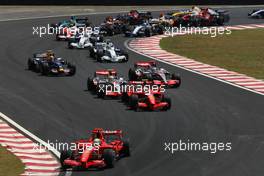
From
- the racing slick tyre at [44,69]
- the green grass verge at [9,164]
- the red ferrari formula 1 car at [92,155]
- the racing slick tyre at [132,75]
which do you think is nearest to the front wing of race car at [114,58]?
the racing slick tyre at [44,69]

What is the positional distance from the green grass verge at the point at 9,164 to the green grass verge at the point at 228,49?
70.6 ft

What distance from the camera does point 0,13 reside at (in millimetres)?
82125

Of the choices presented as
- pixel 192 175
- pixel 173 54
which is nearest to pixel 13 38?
pixel 173 54

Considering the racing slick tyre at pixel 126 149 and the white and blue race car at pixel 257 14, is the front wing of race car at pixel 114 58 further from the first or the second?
the white and blue race car at pixel 257 14

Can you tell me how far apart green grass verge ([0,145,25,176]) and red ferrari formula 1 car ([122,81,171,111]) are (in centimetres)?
853

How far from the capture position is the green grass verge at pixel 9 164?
2812 cm

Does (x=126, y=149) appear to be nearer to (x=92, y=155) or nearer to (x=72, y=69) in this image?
(x=92, y=155)

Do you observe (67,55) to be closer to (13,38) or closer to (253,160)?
(13,38)

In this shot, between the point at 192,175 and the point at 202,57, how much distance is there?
29.6 m

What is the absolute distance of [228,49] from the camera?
61.5 metres

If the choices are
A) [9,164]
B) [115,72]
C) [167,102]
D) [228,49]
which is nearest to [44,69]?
[115,72]

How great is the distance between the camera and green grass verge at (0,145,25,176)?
28.1m

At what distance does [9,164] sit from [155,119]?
353 inches

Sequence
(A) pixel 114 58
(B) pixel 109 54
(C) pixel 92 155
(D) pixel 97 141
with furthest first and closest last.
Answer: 1. (B) pixel 109 54
2. (A) pixel 114 58
3. (D) pixel 97 141
4. (C) pixel 92 155
